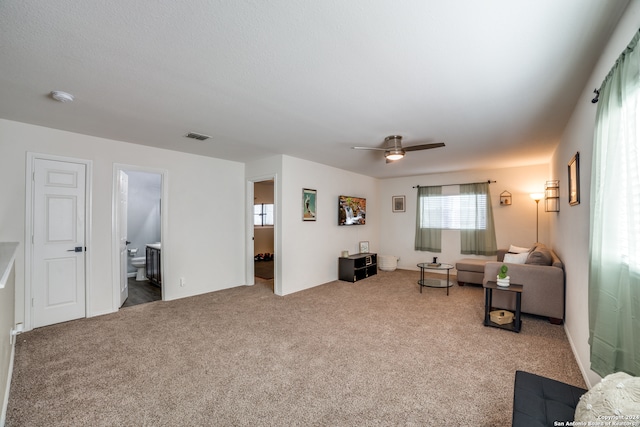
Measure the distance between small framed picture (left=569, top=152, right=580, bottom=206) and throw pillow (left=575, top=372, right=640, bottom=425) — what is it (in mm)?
2036

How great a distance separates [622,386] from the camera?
103cm

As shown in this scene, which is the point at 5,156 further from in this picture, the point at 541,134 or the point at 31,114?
the point at 541,134

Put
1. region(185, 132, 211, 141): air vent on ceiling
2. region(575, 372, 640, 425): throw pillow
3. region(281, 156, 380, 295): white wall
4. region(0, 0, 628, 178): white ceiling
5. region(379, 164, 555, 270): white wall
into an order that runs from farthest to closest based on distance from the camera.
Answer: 1. region(379, 164, 555, 270): white wall
2. region(281, 156, 380, 295): white wall
3. region(185, 132, 211, 141): air vent on ceiling
4. region(0, 0, 628, 178): white ceiling
5. region(575, 372, 640, 425): throw pillow

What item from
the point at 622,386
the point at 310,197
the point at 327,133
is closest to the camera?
the point at 622,386

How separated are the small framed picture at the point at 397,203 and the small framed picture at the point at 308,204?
2.69 meters

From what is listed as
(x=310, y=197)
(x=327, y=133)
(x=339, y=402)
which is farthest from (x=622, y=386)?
(x=310, y=197)

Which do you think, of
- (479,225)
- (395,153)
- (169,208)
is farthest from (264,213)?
(395,153)

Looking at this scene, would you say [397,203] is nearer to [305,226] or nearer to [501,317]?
[305,226]

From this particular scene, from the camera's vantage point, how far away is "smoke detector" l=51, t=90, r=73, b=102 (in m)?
2.36

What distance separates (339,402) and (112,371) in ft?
6.25

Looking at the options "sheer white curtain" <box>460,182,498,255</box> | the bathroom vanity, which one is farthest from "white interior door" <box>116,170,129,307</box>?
"sheer white curtain" <box>460,182,498,255</box>

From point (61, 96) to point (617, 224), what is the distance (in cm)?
395

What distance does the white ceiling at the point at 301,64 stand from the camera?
147 cm

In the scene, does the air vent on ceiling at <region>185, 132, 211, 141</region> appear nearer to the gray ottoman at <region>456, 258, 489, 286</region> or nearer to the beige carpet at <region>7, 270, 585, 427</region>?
the beige carpet at <region>7, 270, 585, 427</region>
